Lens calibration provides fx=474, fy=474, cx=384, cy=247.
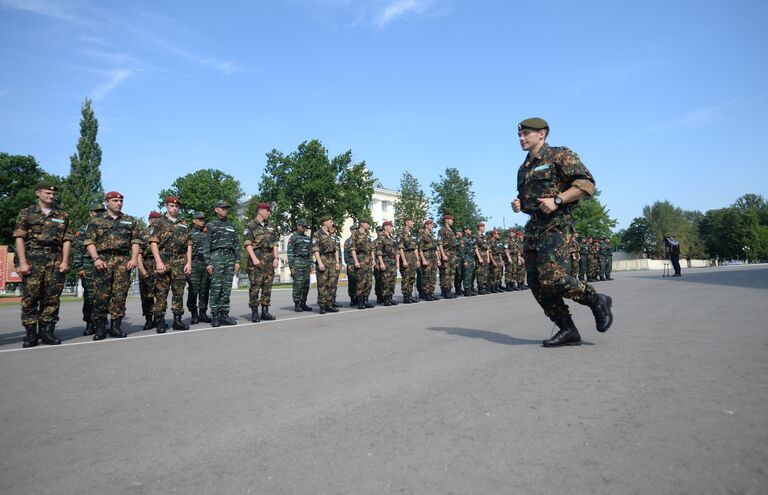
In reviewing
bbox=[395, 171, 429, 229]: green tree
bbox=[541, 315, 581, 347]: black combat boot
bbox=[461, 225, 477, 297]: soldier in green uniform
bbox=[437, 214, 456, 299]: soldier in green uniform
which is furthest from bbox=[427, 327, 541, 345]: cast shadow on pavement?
bbox=[395, 171, 429, 229]: green tree

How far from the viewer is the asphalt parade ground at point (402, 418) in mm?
1867

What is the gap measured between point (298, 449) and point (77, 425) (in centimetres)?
145

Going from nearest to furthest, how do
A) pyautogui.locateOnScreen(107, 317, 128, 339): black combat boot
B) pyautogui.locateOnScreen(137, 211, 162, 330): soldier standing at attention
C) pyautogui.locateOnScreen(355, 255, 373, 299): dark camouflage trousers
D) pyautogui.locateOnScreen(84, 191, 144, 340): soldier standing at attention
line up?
pyautogui.locateOnScreen(84, 191, 144, 340): soldier standing at attention
pyautogui.locateOnScreen(107, 317, 128, 339): black combat boot
pyautogui.locateOnScreen(137, 211, 162, 330): soldier standing at attention
pyautogui.locateOnScreen(355, 255, 373, 299): dark camouflage trousers

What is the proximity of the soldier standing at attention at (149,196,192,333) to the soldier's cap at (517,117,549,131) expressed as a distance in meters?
6.11

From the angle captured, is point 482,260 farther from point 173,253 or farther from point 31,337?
point 31,337

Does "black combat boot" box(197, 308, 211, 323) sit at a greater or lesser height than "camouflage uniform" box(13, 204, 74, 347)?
lesser

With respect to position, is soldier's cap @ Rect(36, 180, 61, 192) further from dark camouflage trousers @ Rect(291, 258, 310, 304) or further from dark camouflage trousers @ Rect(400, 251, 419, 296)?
dark camouflage trousers @ Rect(400, 251, 419, 296)

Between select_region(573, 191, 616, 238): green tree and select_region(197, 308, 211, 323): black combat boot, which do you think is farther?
select_region(573, 191, 616, 238): green tree

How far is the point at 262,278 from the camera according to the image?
9.05m

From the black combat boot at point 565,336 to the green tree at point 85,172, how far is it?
57058 millimetres

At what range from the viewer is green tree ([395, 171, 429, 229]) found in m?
60.1

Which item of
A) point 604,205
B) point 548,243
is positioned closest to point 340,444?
point 548,243

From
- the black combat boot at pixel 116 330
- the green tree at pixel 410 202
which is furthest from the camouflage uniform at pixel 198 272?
the green tree at pixel 410 202

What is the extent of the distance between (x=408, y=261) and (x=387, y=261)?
1.88 feet
